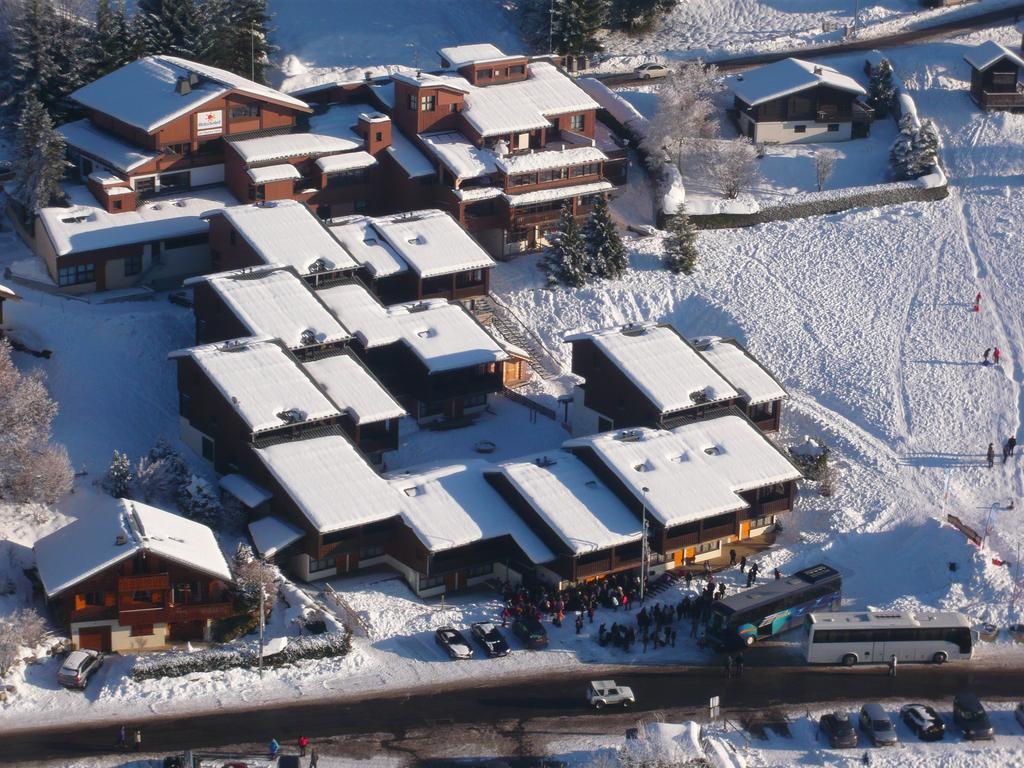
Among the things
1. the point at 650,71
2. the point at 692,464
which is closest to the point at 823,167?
the point at 650,71

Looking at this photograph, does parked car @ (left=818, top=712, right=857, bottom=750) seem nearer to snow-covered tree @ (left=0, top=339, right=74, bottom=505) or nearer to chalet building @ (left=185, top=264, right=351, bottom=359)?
chalet building @ (left=185, top=264, right=351, bottom=359)

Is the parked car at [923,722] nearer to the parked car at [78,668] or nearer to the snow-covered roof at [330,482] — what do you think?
the snow-covered roof at [330,482]

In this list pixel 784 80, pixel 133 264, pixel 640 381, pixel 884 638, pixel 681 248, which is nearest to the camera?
pixel 884 638

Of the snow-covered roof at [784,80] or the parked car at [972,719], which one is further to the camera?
the snow-covered roof at [784,80]

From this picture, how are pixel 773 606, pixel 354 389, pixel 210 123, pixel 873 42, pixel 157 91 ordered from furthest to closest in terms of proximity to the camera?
1. pixel 873 42
2. pixel 157 91
3. pixel 210 123
4. pixel 354 389
5. pixel 773 606

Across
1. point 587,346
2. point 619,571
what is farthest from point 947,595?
point 587,346

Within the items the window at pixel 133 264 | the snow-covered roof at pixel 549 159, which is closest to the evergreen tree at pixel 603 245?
the snow-covered roof at pixel 549 159

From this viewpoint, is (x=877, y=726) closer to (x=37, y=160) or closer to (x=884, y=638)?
(x=884, y=638)
